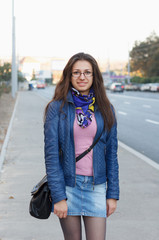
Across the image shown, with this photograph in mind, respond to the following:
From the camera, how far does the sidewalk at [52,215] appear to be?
465 centimetres

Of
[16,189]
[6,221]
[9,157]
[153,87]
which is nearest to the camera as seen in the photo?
[6,221]

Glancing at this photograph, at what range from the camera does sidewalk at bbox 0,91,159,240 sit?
183 inches

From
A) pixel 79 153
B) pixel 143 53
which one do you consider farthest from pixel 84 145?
pixel 143 53

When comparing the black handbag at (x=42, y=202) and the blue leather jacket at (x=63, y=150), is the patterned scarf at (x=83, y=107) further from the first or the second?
the black handbag at (x=42, y=202)

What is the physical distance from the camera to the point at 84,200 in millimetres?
2857

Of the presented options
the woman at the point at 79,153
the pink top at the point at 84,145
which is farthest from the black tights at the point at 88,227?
the pink top at the point at 84,145

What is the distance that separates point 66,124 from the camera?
2.80 m

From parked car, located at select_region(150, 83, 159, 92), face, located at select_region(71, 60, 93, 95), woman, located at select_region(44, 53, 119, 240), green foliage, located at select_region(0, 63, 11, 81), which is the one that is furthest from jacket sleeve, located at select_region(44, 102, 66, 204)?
parked car, located at select_region(150, 83, 159, 92)

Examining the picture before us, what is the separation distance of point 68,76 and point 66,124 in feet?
1.18

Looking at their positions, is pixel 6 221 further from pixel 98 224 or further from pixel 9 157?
pixel 9 157

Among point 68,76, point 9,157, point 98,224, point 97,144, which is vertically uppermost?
point 68,76

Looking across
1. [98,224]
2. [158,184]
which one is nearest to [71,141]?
[98,224]

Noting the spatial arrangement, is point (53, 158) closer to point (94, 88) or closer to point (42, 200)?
point (42, 200)

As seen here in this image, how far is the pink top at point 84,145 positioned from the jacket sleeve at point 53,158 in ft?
0.39
